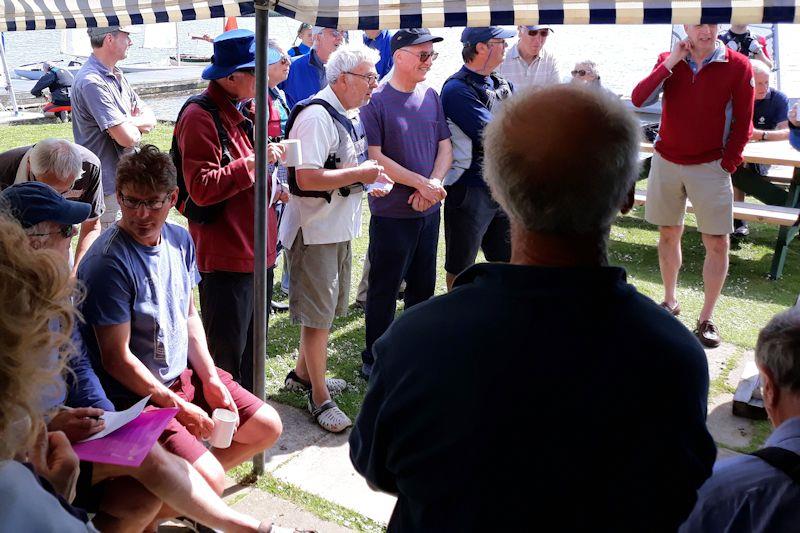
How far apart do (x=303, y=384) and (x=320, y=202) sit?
110cm

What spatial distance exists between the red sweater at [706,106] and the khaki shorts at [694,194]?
8 centimetres

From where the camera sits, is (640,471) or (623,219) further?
(623,219)

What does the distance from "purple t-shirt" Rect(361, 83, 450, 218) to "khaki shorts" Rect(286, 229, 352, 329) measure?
509 millimetres

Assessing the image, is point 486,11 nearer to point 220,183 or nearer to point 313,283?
point 220,183

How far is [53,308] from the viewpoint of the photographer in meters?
1.41

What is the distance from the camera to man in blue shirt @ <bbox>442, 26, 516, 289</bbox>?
4.61 metres

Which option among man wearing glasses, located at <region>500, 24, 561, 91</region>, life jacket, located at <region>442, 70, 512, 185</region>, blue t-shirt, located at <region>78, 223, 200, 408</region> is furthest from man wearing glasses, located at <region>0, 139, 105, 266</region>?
man wearing glasses, located at <region>500, 24, 561, 91</region>

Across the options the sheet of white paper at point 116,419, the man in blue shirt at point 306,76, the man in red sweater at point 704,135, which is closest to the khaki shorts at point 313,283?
the sheet of white paper at point 116,419

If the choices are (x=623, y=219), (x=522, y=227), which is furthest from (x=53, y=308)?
(x=623, y=219)

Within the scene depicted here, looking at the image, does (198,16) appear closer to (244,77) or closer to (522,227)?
(244,77)

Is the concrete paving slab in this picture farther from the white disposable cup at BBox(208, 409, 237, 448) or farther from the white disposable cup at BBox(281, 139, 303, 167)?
the white disposable cup at BBox(281, 139, 303, 167)

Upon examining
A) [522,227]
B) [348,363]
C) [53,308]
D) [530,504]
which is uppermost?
[522,227]

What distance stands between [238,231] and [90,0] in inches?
56.7

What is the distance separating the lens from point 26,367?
1310 millimetres
